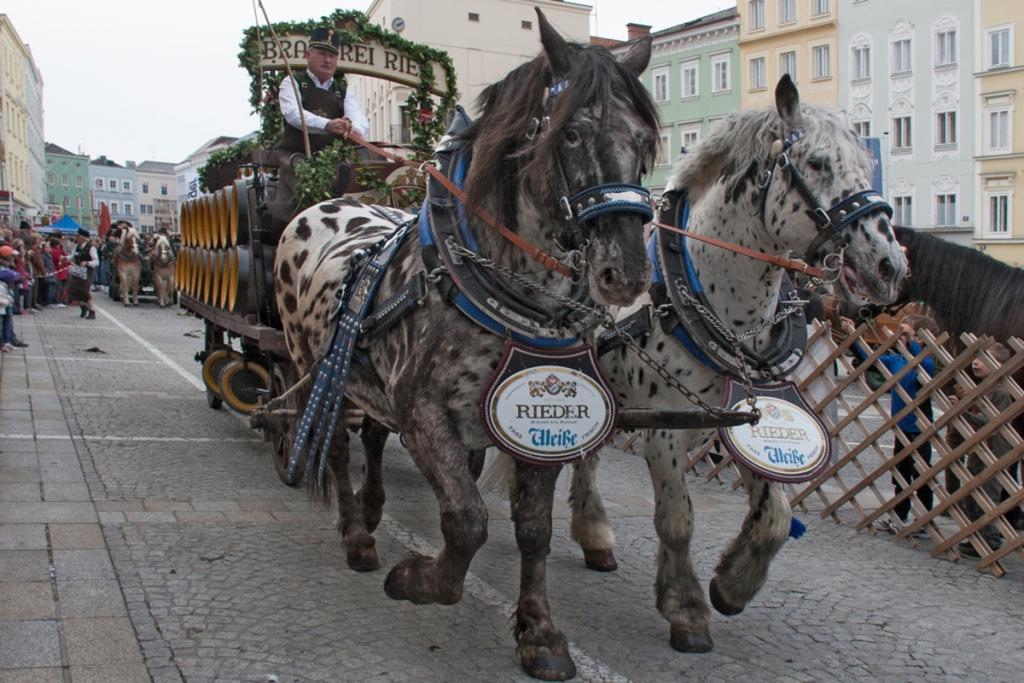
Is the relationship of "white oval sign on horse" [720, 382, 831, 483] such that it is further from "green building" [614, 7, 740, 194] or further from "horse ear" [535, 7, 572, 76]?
"green building" [614, 7, 740, 194]

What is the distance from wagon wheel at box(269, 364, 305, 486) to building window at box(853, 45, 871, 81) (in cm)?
3898

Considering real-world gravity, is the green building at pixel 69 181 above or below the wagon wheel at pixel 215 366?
above

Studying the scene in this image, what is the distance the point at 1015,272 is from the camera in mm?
5766

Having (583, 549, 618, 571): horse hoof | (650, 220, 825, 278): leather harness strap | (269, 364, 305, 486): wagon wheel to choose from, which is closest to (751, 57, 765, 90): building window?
(269, 364, 305, 486): wagon wheel

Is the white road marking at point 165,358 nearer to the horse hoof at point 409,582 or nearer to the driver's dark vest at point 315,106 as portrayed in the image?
the driver's dark vest at point 315,106

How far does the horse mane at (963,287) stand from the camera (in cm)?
576

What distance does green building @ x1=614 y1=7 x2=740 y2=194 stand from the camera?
148 feet

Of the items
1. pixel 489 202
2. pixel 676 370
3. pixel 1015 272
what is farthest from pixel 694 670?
pixel 1015 272

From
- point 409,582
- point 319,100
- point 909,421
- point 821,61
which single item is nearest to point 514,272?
point 409,582

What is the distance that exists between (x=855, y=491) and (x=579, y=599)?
266cm

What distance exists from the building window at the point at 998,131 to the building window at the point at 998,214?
5.91ft

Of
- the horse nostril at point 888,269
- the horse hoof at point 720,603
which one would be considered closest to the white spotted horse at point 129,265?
the horse hoof at point 720,603

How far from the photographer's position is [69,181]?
113312 mm

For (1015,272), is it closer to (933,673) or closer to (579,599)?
(933,673)
